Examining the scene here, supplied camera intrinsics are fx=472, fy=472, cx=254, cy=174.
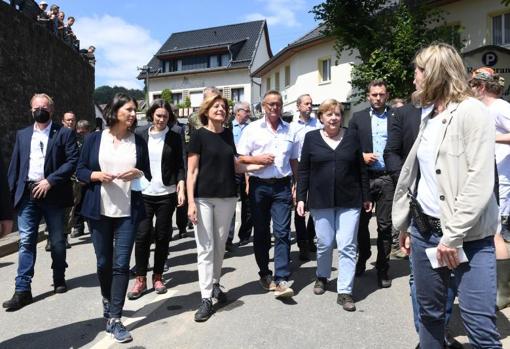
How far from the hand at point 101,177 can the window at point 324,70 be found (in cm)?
2228

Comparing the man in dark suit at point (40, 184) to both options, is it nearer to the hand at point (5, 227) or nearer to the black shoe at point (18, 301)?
the black shoe at point (18, 301)

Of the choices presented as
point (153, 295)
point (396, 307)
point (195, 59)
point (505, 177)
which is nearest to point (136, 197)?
point (153, 295)

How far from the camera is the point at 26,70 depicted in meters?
13.9

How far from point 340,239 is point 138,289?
220 centimetres

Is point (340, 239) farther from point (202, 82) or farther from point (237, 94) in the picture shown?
point (202, 82)

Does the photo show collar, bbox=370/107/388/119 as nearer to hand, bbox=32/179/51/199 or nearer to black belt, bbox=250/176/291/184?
black belt, bbox=250/176/291/184

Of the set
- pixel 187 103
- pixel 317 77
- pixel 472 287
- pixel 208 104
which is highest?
pixel 187 103

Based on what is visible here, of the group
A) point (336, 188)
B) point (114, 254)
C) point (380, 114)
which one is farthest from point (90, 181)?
point (380, 114)

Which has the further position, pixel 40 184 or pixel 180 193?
pixel 180 193

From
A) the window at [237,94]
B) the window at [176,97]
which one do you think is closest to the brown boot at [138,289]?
the window at [237,94]

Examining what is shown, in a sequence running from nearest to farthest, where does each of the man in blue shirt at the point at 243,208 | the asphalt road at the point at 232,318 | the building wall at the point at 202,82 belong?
the asphalt road at the point at 232,318 → the man in blue shirt at the point at 243,208 → the building wall at the point at 202,82

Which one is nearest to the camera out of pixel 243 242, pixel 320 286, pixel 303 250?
pixel 320 286

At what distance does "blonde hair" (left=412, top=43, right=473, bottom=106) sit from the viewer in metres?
2.47

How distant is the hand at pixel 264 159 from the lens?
190 inches
